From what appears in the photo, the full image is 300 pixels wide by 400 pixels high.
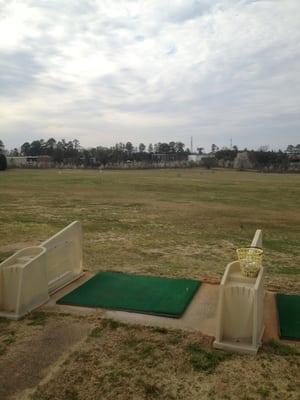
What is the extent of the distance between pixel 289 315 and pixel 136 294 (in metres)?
2.06

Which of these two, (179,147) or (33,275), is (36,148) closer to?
(179,147)

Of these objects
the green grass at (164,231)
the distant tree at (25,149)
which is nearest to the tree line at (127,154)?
the distant tree at (25,149)

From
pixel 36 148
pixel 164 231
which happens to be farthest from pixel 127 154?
pixel 164 231

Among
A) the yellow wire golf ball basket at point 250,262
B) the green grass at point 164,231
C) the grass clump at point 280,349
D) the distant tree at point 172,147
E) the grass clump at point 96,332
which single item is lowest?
the green grass at point 164,231

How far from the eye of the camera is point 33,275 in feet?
16.6

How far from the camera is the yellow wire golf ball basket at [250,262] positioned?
14.6ft

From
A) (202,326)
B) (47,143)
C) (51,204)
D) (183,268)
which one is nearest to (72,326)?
(202,326)

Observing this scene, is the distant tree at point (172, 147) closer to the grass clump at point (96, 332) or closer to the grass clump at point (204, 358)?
the grass clump at point (96, 332)

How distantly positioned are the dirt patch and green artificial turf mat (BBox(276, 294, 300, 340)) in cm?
227

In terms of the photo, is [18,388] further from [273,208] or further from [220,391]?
[273,208]

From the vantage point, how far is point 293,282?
6504mm

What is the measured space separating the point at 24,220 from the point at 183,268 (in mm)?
7153

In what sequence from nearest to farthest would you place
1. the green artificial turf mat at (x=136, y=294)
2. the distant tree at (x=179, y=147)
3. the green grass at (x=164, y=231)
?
the green artificial turf mat at (x=136, y=294) → the green grass at (x=164, y=231) → the distant tree at (x=179, y=147)

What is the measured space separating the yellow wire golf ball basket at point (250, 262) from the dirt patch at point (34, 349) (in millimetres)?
1919
